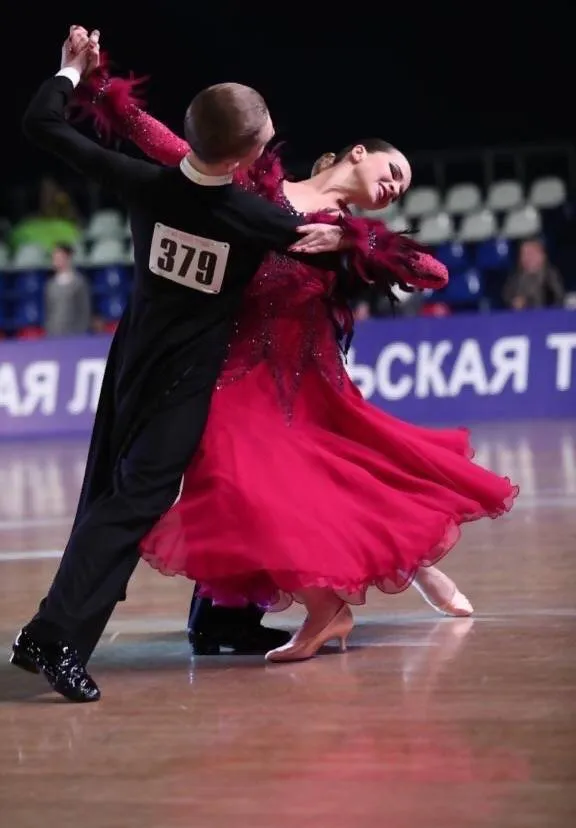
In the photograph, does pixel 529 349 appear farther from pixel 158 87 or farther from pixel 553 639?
pixel 553 639

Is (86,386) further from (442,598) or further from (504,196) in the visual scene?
(442,598)

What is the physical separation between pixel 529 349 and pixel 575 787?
879cm

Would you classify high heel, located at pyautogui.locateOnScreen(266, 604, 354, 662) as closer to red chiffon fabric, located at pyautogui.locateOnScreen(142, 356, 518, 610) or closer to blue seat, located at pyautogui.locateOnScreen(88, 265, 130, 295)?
red chiffon fabric, located at pyautogui.locateOnScreen(142, 356, 518, 610)

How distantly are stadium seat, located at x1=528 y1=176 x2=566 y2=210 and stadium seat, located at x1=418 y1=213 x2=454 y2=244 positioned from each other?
0.76m

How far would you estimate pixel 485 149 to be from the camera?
552 inches

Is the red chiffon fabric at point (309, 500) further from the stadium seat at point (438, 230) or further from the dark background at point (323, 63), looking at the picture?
the dark background at point (323, 63)

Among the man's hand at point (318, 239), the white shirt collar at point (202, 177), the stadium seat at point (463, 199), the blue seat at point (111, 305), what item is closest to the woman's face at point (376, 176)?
the man's hand at point (318, 239)

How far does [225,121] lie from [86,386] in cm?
836

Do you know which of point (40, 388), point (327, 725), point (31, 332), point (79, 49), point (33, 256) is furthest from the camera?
point (33, 256)

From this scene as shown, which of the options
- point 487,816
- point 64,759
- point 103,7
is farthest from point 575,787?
point 103,7

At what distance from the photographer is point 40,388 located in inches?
474

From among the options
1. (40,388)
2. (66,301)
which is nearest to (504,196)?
(66,301)

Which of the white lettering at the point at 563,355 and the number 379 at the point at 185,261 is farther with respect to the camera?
the white lettering at the point at 563,355

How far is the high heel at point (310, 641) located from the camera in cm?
428
